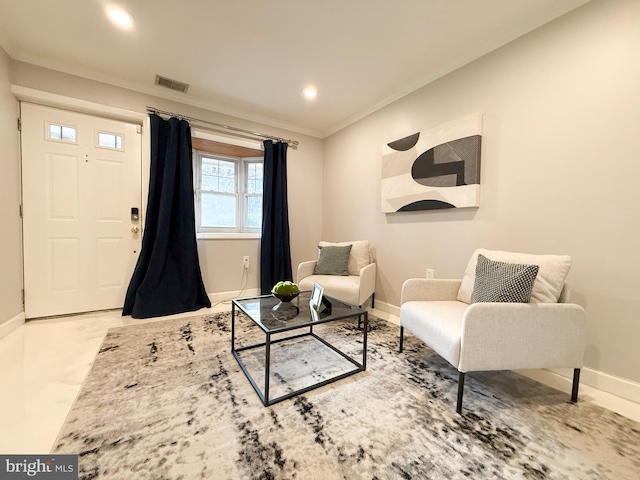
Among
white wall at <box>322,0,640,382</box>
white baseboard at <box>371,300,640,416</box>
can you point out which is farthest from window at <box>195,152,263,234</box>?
white baseboard at <box>371,300,640,416</box>

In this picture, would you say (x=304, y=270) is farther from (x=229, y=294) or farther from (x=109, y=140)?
(x=109, y=140)

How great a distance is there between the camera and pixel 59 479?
3.14 ft

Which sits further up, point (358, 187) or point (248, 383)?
point (358, 187)

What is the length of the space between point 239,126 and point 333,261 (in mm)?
2092

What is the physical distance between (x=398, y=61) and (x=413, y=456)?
2775 millimetres

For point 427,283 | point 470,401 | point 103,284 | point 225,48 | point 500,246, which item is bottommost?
point 470,401

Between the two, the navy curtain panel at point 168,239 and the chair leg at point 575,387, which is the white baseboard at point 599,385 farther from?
the navy curtain panel at point 168,239

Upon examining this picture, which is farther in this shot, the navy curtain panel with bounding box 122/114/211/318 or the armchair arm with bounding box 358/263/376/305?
the navy curtain panel with bounding box 122/114/211/318

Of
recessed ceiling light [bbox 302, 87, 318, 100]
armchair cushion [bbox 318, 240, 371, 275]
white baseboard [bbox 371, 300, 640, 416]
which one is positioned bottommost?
white baseboard [bbox 371, 300, 640, 416]

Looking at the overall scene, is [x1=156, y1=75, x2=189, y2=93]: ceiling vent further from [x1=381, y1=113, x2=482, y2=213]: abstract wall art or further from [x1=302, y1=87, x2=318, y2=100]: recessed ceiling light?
[x1=381, y1=113, x2=482, y2=213]: abstract wall art

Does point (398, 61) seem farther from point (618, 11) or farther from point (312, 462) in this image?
point (312, 462)

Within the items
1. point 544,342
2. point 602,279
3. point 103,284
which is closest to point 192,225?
point 103,284

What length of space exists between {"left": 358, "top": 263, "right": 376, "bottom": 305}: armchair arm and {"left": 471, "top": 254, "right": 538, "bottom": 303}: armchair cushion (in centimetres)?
109

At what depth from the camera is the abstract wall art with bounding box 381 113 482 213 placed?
2148mm
